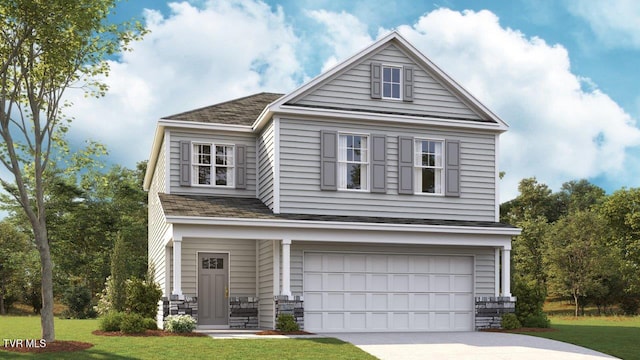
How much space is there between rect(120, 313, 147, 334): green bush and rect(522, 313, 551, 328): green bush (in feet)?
36.5

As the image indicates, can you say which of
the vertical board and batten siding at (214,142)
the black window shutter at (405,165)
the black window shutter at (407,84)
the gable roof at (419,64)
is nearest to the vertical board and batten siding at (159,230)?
the vertical board and batten siding at (214,142)

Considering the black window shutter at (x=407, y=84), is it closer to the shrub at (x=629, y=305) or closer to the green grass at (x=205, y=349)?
the green grass at (x=205, y=349)

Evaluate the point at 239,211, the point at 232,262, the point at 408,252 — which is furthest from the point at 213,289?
the point at 408,252

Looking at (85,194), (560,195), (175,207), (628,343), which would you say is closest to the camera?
(628,343)

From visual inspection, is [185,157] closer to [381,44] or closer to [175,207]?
[175,207]

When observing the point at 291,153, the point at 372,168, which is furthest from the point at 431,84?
the point at 291,153

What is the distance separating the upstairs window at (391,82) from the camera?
22.3 metres

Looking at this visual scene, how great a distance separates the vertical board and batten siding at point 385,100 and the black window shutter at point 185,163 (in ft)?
12.1

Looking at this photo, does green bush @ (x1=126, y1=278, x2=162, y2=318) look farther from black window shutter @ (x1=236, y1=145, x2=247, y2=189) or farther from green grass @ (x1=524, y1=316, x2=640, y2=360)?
green grass @ (x1=524, y1=316, x2=640, y2=360)

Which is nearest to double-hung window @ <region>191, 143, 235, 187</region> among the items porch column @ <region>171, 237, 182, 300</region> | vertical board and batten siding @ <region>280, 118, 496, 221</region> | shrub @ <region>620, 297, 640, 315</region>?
vertical board and batten siding @ <region>280, 118, 496, 221</region>

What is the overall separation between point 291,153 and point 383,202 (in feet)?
10.3

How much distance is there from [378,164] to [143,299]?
7676 millimetres

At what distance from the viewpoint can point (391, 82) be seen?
22.4 m

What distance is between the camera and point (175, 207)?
786 inches
